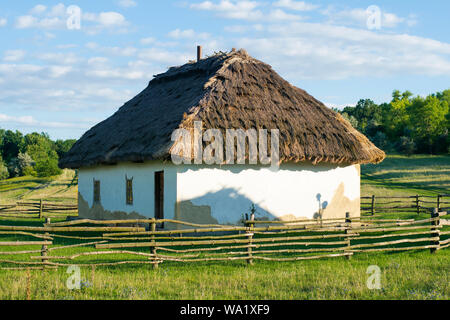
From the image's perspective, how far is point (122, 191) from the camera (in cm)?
1541

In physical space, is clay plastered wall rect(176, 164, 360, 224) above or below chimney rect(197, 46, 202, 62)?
below

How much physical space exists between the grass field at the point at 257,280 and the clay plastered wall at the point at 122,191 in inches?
167

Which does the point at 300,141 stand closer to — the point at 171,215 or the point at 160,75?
the point at 171,215

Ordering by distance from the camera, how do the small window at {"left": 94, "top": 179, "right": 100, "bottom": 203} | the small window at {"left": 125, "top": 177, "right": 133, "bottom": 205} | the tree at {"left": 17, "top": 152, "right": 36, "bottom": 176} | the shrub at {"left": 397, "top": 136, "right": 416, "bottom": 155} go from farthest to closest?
the tree at {"left": 17, "top": 152, "right": 36, "bottom": 176}, the shrub at {"left": 397, "top": 136, "right": 416, "bottom": 155}, the small window at {"left": 94, "top": 179, "right": 100, "bottom": 203}, the small window at {"left": 125, "top": 177, "right": 133, "bottom": 205}

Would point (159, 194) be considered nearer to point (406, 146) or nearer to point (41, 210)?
point (41, 210)

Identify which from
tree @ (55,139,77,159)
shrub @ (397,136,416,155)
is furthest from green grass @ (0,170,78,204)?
shrub @ (397,136,416,155)

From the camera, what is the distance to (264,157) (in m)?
13.5

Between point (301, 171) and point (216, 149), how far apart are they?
9.82ft

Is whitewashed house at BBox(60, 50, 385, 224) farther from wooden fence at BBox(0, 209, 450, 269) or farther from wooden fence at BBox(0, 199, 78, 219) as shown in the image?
wooden fence at BBox(0, 199, 78, 219)

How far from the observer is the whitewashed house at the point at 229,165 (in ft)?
43.2

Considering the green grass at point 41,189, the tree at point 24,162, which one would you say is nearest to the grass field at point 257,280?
the green grass at point 41,189

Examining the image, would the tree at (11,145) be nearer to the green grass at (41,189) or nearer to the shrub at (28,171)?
the shrub at (28,171)

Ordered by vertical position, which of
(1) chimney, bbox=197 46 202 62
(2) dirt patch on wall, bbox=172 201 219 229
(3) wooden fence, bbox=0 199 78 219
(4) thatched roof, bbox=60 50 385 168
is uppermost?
(1) chimney, bbox=197 46 202 62

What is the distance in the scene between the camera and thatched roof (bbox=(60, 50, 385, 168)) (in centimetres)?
1348
